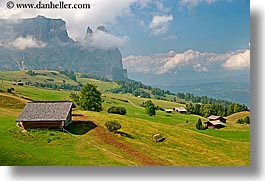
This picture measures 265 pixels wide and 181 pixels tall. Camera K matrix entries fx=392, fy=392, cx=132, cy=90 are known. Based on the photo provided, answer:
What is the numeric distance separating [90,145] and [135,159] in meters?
1.16

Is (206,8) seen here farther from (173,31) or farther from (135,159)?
(135,159)

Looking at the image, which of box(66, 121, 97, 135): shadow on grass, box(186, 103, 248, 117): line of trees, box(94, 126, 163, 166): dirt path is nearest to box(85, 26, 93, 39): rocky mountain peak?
box(66, 121, 97, 135): shadow on grass

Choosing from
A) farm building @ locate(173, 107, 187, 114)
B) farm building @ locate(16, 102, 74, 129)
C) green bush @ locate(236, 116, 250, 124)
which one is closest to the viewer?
green bush @ locate(236, 116, 250, 124)

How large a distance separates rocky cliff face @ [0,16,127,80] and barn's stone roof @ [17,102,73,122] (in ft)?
3.50

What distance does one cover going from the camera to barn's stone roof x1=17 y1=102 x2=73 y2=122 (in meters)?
9.62

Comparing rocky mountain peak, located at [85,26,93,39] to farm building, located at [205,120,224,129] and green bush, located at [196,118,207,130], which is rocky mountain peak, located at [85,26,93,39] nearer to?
green bush, located at [196,118,207,130]

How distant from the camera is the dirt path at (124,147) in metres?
9.29

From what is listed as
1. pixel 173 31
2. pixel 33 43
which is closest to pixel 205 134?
pixel 173 31

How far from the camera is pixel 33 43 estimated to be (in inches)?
408

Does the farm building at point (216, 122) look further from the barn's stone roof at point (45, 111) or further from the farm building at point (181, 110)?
the barn's stone roof at point (45, 111)

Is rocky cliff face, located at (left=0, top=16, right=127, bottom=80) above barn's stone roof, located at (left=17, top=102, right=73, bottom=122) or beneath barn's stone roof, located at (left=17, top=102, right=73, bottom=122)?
above

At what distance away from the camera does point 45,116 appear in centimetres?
966

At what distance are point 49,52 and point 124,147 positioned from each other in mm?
3238

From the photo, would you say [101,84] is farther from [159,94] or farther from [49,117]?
[49,117]
